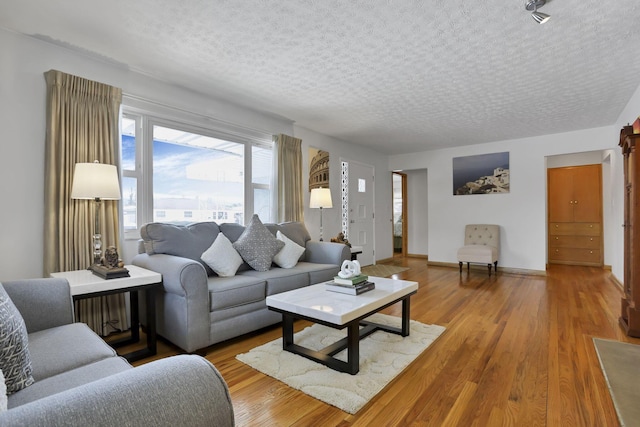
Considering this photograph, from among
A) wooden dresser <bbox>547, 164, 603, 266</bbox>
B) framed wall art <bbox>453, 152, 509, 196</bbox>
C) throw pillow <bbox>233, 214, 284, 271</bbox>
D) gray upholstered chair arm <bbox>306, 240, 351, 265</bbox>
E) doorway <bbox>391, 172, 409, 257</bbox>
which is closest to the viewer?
throw pillow <bbox>233, 214, 284, 271</bbox>

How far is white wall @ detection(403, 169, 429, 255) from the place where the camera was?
299 inches

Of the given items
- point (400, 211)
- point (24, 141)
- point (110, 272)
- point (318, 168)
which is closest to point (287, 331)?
point (110, 272)

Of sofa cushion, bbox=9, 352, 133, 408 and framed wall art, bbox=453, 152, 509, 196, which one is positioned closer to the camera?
sofa cushion, bbox=9, 352, 133, 408

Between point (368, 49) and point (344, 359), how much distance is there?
7.99ft

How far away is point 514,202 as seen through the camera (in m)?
5.80

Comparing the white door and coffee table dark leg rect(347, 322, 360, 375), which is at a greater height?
the white door

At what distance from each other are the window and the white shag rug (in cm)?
185

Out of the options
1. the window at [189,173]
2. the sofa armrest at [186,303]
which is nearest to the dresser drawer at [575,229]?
the window at [189,173]

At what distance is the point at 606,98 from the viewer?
3.75 metres

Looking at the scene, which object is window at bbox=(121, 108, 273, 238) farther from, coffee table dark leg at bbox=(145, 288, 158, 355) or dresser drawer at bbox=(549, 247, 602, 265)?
dresser drawer at bbox=(549, 247, 602, 265)

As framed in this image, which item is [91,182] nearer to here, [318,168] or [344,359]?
[344,359]

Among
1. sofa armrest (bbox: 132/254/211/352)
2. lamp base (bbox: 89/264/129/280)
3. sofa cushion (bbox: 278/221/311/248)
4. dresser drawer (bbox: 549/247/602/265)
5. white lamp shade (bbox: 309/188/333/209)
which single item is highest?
white lamp shade (bbox: 309/188/333/209)

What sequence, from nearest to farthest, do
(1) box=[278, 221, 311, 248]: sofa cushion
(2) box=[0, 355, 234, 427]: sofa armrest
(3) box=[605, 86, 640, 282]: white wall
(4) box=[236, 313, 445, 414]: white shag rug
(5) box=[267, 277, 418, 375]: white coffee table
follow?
(2) box=[0, 355, 234, 427]: sofa armrest, (4) box=[236, 313, 445, 414]: white shag rug, (5) box=[267, 277, 418, 375]: white coffee table, (1) box=[278, 221, 311, 248]: sofa cushion, (3) box=[605, 86, 640, 282]: white wall

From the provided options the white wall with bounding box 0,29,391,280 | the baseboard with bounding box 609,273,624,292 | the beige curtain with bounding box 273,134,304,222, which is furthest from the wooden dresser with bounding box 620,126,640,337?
the white wall with bounding box 0,29,391,280
